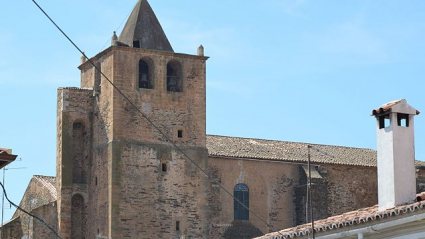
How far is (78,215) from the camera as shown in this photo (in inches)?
2132

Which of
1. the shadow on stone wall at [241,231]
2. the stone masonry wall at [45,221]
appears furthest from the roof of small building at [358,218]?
the shadow on stone wall at [241,231]

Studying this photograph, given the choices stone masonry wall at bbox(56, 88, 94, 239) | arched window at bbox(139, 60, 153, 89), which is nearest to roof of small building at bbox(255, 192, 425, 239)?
arched window at bbox(139, 60, 153, 89)

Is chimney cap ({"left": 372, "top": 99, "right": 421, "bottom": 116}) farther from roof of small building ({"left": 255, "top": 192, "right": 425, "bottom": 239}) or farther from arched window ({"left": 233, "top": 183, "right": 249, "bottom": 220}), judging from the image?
arched window ({"left": 233, "top": 183, "right": 249, "bottom": 220})

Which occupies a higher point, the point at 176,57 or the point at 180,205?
the point at 176,57

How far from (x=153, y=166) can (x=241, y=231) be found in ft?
18.8

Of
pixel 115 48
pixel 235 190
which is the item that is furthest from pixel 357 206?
pixel 115 48

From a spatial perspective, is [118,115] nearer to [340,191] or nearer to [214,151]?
[214,151]

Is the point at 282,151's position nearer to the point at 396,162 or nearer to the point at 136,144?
the point at 136,144

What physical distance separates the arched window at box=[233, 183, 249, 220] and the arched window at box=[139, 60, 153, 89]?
658 centimetres

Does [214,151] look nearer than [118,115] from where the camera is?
No

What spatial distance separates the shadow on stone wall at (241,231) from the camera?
2148 inches

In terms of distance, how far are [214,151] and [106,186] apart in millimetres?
6142

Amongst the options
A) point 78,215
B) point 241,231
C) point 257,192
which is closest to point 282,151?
point 257,192

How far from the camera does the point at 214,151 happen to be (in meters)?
55.5
